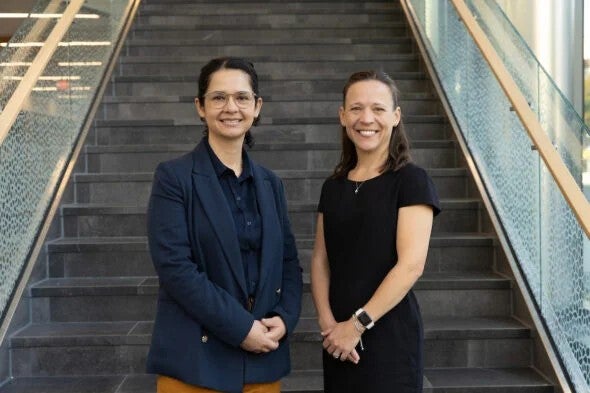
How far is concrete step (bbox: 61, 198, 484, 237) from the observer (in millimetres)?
3387

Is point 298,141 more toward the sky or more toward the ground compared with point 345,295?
more toward the sky

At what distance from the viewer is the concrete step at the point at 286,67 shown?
4.99 m


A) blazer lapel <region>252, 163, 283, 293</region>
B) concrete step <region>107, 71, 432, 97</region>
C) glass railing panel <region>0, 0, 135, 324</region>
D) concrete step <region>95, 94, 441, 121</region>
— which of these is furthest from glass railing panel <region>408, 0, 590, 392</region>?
glass railing panel <region>0, 0, 135, 324</region>

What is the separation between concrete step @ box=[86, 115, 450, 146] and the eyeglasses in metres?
2.48

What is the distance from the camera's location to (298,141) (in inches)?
167

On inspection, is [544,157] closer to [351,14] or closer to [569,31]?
[569,31]

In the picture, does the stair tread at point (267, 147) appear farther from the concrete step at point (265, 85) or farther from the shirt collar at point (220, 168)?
the shirt collar at point (220, 168)

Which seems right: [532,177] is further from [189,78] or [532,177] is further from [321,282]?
[189,78]

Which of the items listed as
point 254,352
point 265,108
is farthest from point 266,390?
point 265,108

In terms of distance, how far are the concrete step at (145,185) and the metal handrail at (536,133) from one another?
724 mm

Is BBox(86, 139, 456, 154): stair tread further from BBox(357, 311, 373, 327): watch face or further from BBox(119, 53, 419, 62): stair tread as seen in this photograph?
BBox(357, 311, 373, 327): watch face

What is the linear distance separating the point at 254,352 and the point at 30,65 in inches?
78.3

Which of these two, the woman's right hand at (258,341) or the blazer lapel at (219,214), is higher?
the blazer lapel at (219,214)

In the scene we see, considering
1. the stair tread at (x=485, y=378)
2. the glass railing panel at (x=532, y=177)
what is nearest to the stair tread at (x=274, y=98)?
the glass railing panel at (x=532, y=177)
